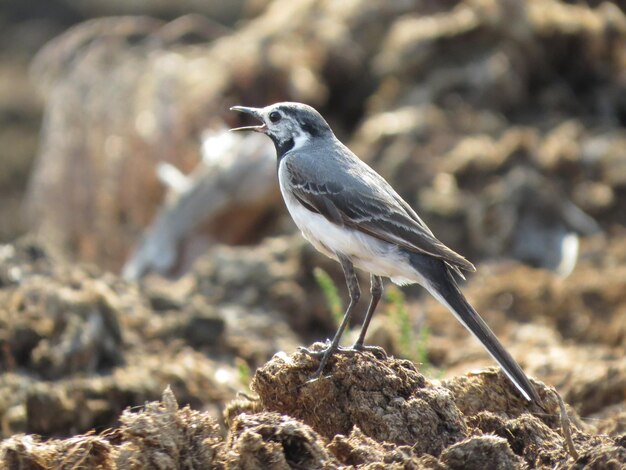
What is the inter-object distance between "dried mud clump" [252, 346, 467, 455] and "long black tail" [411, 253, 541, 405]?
418 mm

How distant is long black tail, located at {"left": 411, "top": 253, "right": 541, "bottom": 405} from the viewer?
4.74 m

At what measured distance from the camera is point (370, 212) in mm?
5633

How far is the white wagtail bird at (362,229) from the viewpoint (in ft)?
17.7

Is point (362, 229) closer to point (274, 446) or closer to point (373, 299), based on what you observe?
point (373, 299)

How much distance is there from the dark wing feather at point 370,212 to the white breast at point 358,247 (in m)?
0.04

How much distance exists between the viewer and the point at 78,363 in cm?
679

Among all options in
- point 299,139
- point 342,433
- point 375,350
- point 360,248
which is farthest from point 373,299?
point 342,433

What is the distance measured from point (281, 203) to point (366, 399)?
605cm

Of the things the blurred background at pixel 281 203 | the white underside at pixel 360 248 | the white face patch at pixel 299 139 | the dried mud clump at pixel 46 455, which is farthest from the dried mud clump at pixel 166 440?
the white face patch at pixel 299 139

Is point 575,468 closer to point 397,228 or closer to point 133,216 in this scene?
point 397,228

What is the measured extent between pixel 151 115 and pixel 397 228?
23.1 ft

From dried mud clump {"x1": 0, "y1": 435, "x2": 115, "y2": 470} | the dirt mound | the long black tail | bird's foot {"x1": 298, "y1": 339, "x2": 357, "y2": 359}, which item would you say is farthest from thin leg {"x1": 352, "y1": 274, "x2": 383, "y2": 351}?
dried mud clump {"x1": 0, "y1": 435, "x2": 115, "y2": 470}

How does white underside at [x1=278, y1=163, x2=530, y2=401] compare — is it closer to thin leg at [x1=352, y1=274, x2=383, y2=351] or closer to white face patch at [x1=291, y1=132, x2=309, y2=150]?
thin leg at [x1=352, y1=274, x2=383, y2=351]

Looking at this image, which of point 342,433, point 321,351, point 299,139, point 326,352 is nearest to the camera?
point 342,433
